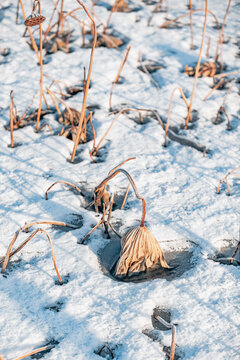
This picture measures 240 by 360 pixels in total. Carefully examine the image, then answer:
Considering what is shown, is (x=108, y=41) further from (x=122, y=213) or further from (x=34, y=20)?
(x=122, y=213)

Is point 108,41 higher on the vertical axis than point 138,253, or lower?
higher

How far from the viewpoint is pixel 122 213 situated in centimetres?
154

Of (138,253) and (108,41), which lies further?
(108,41)

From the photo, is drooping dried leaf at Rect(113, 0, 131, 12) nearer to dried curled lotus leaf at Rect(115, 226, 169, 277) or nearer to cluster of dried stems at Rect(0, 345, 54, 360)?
dried curled lotus leaf at Rect(115, 226, 169, 277)

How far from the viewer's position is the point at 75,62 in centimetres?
255

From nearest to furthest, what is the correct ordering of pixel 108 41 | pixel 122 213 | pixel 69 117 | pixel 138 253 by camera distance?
pixel 138 253 < pixel 122 213 < pixel 69 117 < pixel 108 41

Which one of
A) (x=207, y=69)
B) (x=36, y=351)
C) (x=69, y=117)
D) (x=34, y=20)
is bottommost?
(x=36, y=351)

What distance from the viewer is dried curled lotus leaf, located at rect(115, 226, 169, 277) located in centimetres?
123

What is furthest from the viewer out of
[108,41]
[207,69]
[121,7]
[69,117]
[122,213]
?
[121,7]

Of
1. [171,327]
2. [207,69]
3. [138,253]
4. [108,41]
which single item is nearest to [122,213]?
[138,253]

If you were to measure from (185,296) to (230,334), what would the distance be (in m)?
0.18

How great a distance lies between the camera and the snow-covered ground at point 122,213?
1094 mm

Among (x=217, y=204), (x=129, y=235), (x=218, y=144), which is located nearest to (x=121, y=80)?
(x=218, y=144)

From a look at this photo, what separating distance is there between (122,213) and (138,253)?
1.05ft
